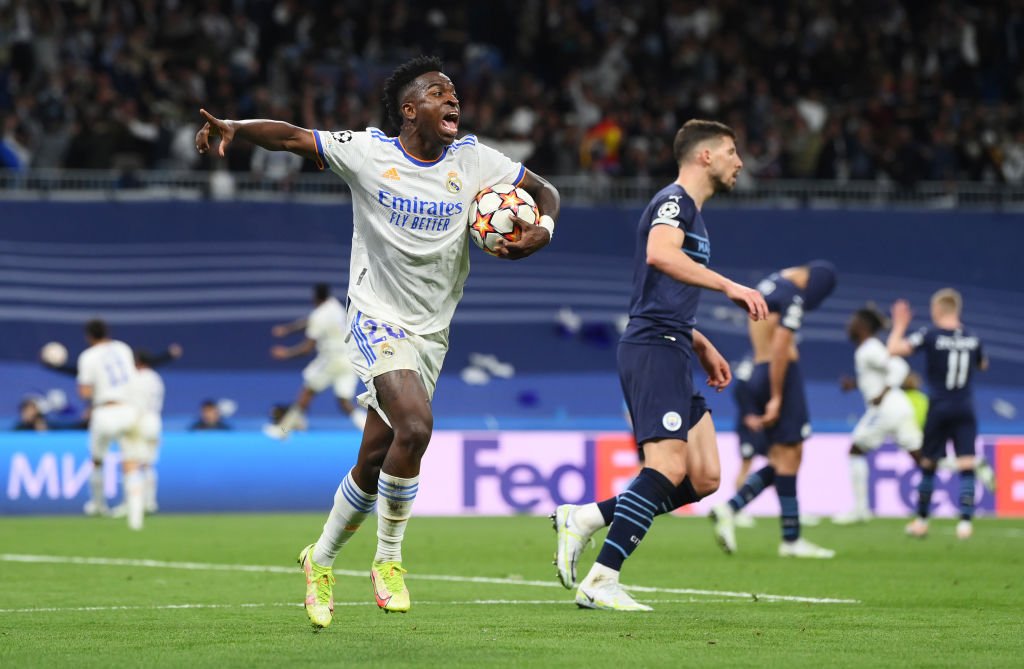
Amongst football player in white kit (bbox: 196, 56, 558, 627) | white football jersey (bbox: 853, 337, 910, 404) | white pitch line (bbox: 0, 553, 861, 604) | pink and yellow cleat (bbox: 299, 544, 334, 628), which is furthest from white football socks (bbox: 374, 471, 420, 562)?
white football jersey (bbox: 853, 337, 910, 404)

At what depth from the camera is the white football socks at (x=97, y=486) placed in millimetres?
19203

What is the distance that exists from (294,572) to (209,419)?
9.51 meters

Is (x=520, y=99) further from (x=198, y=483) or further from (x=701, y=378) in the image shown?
(x=198, y=483)

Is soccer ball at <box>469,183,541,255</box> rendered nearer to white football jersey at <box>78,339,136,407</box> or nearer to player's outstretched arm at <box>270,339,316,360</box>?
white football jersey at <box>78,339,136,407</box>

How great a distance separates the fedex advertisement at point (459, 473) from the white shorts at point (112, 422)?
1.45 meters

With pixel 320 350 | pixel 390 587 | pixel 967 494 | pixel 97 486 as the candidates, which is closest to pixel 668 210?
pixel 390 587

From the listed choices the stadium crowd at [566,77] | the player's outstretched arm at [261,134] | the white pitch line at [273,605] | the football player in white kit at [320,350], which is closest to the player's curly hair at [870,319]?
the stadium crowd at [566,77]

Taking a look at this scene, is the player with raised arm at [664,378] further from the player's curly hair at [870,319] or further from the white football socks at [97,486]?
the white football socks at [97,486]

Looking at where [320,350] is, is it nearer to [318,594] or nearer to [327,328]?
[327,328]

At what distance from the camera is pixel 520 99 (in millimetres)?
24734

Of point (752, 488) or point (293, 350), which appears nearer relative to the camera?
point (752, 488)

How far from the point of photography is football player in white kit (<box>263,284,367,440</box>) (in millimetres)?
21281

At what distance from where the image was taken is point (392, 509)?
7.47 m

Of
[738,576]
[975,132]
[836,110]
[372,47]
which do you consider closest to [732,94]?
[836,110]
